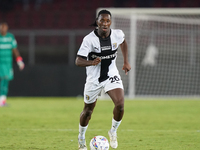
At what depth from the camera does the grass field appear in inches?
255

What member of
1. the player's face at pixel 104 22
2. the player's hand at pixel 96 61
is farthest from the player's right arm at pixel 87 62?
the player's face at pixel 104 22

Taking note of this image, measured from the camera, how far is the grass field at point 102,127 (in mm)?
6484

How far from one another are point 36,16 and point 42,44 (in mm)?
3242

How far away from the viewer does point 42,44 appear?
18.4 metres

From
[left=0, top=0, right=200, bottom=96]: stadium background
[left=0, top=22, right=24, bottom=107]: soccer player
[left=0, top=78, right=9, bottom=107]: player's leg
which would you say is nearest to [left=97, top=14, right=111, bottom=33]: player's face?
[left=0, top=22, right=24, bottom=107]: soccer player

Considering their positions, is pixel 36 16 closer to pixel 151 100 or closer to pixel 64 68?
pixel 64 68

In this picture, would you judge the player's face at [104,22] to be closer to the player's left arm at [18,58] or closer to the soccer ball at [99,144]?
the soccer ball at [99,144]

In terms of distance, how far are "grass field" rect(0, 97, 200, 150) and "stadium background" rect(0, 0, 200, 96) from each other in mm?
4033

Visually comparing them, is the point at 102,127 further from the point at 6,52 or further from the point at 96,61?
the point at 6,52

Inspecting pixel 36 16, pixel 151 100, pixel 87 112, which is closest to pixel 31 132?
pixel 87 112

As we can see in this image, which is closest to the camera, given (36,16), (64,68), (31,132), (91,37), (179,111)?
(91,37)

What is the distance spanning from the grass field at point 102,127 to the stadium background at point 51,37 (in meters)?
4.03

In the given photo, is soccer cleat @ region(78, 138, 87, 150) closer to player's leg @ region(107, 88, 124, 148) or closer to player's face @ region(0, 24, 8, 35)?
player's leg @ region(107, 88, 124, 148)

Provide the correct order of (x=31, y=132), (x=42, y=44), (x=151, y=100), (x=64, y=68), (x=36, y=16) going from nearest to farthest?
1. (x=31, y=132)
2. (x=151, y=100)
3. (x=64, y=68)
4. (x=42, y=44)
5. (x=36, y=16)
